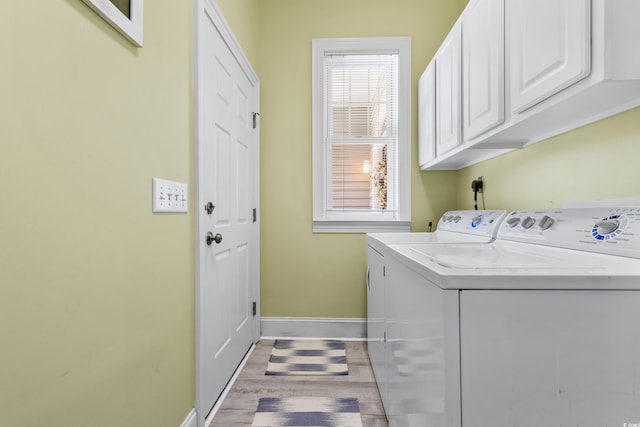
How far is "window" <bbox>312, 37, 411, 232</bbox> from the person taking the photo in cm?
260

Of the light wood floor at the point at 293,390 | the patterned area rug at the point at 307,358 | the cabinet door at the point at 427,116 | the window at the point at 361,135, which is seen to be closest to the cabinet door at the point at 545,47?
the cabinet door at the point at 427,116

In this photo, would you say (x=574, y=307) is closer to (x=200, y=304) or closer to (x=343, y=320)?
(x=200, y=304)

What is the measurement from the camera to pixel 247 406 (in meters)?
1.71

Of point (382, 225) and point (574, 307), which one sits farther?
point (382, 225)

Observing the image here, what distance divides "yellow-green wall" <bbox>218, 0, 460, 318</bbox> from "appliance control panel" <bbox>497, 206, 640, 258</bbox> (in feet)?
4.12

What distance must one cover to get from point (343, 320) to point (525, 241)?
1602 mm

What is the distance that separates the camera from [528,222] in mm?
1412

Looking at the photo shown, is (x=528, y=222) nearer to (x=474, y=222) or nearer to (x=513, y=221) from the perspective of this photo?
(x=513, y=221)

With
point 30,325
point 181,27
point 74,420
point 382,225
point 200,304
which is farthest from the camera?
point 382,225

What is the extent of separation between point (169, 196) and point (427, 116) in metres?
1.86

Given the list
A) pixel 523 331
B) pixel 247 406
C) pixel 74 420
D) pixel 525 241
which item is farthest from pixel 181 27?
pixel 247 406

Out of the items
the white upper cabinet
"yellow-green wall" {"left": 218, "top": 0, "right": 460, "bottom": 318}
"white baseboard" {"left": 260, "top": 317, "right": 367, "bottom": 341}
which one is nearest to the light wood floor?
"white baseboard" {"left": 260, "top": 317, "right": 367, "bottom": 341}

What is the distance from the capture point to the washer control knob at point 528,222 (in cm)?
139

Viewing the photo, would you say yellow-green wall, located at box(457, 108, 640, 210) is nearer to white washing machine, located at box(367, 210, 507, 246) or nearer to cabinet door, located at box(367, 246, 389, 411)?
white washing machine, located at box(367, 210, 507, 246)
